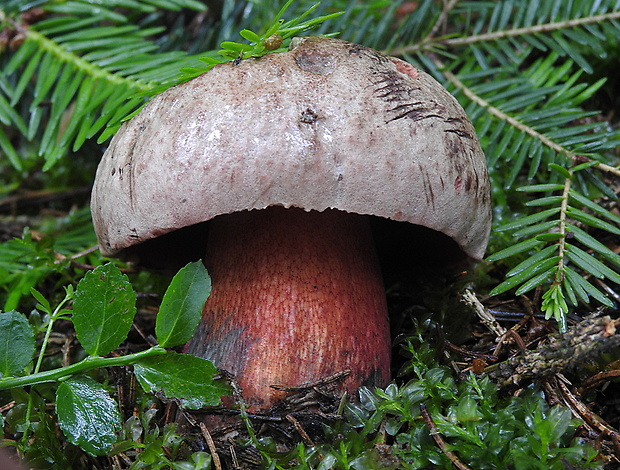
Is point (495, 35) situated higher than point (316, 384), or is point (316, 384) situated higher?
point (495, 35)

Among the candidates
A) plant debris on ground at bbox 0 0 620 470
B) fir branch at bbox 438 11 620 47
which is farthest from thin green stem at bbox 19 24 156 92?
fir branch at bbox 438 11 620 47

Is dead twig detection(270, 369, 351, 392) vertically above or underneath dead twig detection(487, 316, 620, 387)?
underneath

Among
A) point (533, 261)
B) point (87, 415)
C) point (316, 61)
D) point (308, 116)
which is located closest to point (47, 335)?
point (87, 415)

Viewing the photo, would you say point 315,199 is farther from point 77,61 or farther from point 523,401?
point 77,61

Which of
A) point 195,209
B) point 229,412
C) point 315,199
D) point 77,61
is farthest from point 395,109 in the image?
point 77,61

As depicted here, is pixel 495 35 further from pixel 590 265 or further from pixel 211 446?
pixel 211 446

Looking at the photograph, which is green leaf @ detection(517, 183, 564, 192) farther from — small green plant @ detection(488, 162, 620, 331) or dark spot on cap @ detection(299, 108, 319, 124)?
dark spot on cap @ detection(299, 108, 319, 124)

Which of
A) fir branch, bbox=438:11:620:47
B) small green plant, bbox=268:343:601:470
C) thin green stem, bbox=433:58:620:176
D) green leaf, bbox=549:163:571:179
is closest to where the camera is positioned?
small green plant, bbox=268:343:601:470
